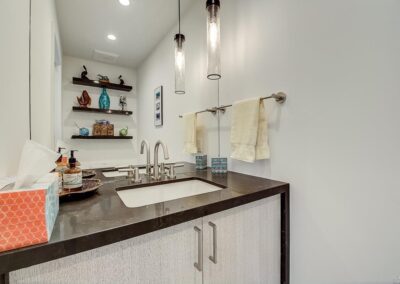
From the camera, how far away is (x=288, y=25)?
0.95 meters

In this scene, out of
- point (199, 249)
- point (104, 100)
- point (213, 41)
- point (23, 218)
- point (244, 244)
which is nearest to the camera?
point (23, 218)

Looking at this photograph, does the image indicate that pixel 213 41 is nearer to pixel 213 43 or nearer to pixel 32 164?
pixel 213 43

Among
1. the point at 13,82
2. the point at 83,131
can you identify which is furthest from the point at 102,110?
the point at 13,82

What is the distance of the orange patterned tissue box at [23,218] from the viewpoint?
1.21ft

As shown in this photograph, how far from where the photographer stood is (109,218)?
55 cm

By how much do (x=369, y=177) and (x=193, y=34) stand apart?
156 cm

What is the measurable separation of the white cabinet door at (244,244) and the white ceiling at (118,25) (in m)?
1.51

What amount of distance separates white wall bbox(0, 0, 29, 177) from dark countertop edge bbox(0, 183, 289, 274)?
36 centimetres

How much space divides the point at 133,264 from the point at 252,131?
2.70 feet

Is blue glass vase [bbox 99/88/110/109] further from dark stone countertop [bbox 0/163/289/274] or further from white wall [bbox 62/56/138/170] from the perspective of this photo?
dark stone countertop [bbox 0/163/289/274]

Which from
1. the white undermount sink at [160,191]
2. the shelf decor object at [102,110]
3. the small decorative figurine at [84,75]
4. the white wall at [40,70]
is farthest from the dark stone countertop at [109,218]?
the small decorative figurine at [84,75]

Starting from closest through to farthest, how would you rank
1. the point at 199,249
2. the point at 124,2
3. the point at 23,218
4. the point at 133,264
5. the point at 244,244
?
the point at 23,218
the point at 133,264
the point at 199,249
the point at 244,244
the point at 124,2

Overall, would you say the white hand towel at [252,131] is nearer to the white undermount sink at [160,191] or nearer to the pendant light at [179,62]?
the white undermount sink at [160,191]

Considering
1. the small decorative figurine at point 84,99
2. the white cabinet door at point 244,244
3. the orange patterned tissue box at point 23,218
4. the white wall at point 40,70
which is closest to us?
the orange patterned tissue box at point 23,218
